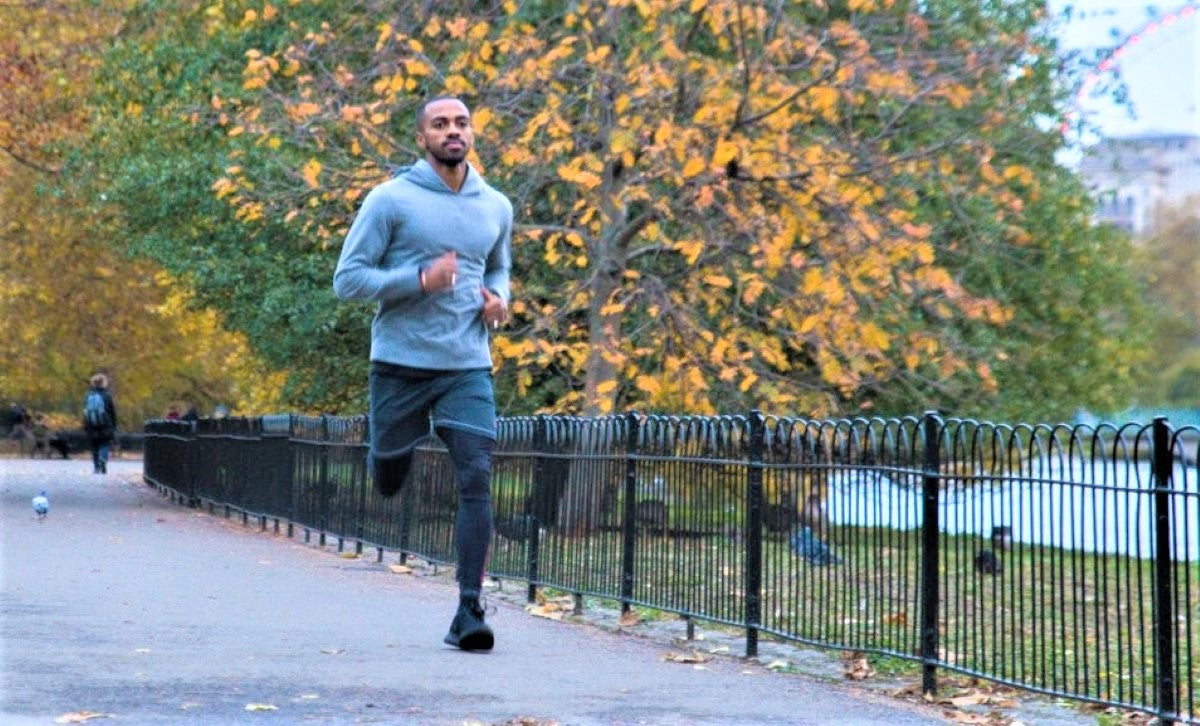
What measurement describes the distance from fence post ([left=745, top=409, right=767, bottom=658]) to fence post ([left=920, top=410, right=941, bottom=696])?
132 centimetres

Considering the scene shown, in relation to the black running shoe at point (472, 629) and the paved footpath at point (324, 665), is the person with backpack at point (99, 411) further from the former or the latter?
the black running shoe at point (472, 629)

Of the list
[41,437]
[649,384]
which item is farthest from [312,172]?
[41,437]

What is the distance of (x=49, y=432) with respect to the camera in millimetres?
68875

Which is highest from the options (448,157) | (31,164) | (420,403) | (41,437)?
(31,164)

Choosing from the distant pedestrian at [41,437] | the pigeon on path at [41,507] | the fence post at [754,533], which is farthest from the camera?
the distant pedestrian at [41,437]

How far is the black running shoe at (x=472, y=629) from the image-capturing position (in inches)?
350

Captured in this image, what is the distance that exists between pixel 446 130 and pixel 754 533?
7.96 ft

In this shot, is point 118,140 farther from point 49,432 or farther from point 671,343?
point 49,432

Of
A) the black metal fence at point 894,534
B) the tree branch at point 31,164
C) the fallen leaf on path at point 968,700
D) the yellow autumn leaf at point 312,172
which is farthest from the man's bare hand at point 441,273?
the tree branch at point 31,164

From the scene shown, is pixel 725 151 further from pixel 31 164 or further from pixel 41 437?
pixel 41 437

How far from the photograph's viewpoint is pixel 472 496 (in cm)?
895

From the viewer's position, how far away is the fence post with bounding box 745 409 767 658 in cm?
990

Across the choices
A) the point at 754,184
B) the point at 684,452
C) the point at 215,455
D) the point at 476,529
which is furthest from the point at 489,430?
the point at 215,455

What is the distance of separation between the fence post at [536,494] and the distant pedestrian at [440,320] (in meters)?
3.44
